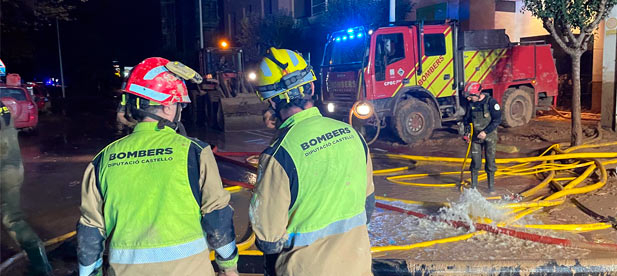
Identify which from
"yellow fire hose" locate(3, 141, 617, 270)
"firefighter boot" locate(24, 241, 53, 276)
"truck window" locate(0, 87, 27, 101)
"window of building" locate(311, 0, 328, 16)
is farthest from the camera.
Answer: "window of building" locate(311, 0, 328, 16)

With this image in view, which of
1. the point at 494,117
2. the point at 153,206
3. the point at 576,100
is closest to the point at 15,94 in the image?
the point at 494,117

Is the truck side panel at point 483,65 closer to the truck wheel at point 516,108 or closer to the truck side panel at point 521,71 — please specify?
the truck side panel at point 521,71

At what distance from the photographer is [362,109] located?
11016mm

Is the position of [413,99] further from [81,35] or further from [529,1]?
[81,35]

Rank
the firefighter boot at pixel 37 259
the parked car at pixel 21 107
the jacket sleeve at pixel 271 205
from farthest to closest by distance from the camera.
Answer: the parked car at pixel 21 107, the firefighter boot at pixel 37 259, the jacket sleeve at pixel 271 205

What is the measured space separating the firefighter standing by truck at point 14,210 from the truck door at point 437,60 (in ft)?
29.2

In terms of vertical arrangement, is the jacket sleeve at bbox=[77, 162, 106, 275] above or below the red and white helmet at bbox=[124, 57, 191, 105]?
below

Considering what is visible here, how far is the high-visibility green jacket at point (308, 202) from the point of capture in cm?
197

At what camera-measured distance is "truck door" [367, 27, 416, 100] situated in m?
10.9

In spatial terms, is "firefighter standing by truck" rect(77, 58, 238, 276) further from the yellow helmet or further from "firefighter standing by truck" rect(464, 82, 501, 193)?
"firefighter standing by truck" rect(464, 82, 501, 193)

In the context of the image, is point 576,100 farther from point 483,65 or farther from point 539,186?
point 539,186

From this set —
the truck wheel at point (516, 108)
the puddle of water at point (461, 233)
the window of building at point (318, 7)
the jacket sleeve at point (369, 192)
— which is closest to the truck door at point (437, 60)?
the truck wheel at point (516, 108)

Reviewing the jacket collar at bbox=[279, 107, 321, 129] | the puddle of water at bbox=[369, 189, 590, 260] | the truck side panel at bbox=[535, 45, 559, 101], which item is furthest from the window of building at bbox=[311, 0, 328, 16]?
the jacket collar at bbox=[279, 107, 321, 129]

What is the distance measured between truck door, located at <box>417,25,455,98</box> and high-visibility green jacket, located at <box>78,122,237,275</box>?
9.92 meters
